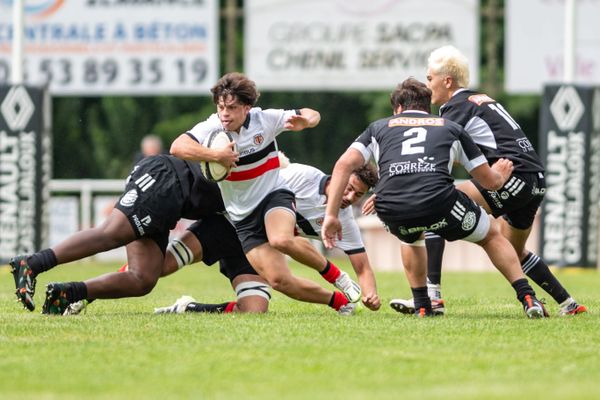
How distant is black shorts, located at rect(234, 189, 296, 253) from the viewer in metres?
8.20

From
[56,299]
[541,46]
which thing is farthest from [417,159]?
[541,46]

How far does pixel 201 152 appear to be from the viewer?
25.7ft

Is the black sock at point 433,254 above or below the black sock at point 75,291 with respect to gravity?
Answer: above

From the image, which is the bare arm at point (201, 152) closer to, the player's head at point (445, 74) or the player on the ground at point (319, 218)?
the player on the ground at point (319, 218)

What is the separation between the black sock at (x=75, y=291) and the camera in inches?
313

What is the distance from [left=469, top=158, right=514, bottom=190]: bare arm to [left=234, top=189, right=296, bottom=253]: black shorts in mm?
1293

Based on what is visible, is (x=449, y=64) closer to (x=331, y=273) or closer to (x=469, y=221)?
(x=469, y=221)

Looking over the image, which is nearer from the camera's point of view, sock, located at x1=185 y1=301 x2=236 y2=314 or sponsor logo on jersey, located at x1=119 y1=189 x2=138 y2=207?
sponsor logo on jersey, located at x1=119 y1=189 x2=138 y2=207

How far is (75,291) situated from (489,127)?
9.69 ft

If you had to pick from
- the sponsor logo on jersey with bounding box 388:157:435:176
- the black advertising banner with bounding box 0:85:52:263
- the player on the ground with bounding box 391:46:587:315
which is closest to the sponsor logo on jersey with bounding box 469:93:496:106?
the player on the ground with bounding box 391:46:587:315

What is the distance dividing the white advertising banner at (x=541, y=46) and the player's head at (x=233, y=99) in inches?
525

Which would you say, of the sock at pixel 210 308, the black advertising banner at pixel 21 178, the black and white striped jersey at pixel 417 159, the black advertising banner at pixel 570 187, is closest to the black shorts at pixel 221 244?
the sock at pixel 210 308

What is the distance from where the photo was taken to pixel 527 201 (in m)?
8.43

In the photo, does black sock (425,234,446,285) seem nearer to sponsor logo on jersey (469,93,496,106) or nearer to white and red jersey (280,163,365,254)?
white and red jersey (280,163,365,254)
